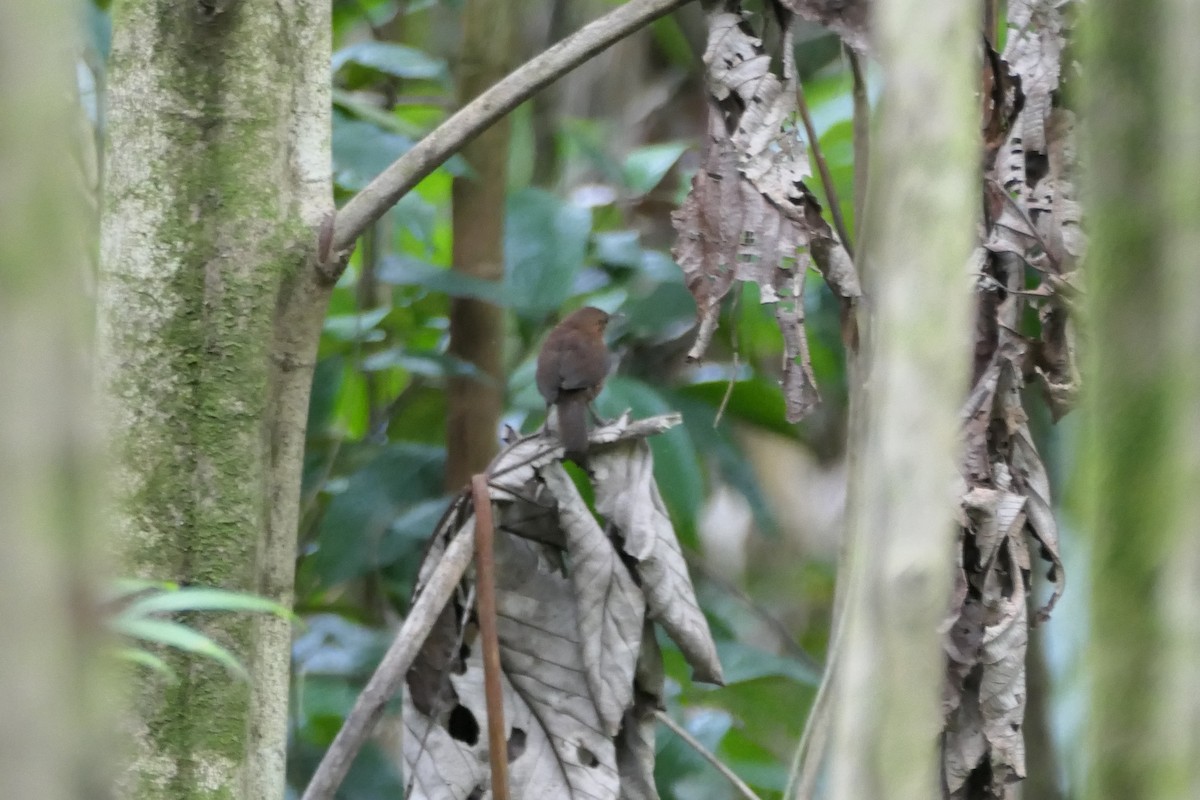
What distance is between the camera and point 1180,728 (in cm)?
52

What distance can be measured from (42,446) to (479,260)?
2340 millimetres

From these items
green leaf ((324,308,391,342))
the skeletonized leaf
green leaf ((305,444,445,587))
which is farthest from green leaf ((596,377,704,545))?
the skeletonized leaf

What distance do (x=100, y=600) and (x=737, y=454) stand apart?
235 centimetres

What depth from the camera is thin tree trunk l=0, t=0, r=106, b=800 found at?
0.35m

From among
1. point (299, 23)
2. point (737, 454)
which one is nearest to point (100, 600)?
point (299, 23)

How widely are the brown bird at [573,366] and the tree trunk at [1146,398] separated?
1762mm

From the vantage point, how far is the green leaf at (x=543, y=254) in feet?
8.29

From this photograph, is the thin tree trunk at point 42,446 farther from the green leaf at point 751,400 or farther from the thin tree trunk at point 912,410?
the green leaf at point 751,400

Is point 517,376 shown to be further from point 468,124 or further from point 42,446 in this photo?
point 42,446

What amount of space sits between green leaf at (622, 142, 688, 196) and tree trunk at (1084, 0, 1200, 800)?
2447mm

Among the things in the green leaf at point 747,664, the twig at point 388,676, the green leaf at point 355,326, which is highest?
the green leaf at point 355,326

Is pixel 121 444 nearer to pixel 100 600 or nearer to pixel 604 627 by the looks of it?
pixel 604 627

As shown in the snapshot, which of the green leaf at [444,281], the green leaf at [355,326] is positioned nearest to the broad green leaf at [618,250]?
the green leaf at [444,281]

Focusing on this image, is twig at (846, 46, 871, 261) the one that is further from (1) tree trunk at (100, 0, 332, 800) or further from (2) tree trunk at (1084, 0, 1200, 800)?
(2) tree trunk at (1084, 0, 1200, 800)
